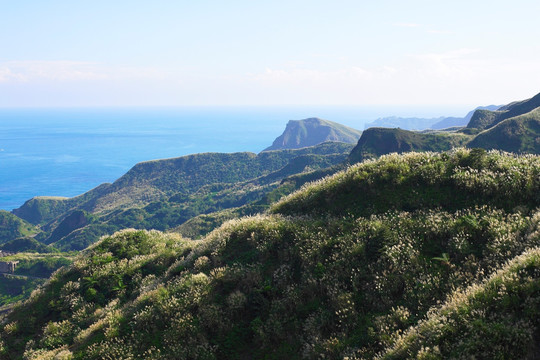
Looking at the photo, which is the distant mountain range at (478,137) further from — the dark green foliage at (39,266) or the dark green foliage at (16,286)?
the dark green foliage at (16,286)

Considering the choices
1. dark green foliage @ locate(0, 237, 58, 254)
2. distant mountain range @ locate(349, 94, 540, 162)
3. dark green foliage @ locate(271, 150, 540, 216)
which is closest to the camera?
dark green foliage @ locate(271, 150, 540, 216)

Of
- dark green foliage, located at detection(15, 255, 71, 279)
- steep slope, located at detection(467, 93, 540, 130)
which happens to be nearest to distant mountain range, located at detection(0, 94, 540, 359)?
dark green foliage, located at detection(15, 255, 71, 279)

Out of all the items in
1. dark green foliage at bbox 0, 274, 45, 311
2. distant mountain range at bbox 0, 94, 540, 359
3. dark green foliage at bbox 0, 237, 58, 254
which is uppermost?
distant mountain range at bbox 0, 94, 540, 359

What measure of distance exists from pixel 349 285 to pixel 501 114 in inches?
8070

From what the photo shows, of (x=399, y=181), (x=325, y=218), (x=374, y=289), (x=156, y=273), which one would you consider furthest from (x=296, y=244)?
(x=156, y=273)

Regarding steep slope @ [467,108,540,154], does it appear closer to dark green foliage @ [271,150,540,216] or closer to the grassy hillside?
dark green foliage @ [271,150,540,216]

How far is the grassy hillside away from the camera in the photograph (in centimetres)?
734

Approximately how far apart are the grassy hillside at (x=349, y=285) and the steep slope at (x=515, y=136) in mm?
114518

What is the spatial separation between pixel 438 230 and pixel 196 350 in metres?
8.91

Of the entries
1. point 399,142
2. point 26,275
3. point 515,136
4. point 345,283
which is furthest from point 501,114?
point 26,275

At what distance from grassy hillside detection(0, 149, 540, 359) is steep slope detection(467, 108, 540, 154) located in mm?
114518

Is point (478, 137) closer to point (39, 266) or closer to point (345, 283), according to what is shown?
point (345, 283)

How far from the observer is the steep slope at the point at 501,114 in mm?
152500

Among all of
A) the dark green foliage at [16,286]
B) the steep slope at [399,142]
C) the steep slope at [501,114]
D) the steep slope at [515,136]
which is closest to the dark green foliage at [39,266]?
the dark green foliage at [16,286]
